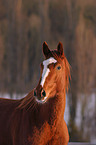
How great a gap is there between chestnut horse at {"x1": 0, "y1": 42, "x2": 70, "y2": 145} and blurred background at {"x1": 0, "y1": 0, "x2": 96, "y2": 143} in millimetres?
3212

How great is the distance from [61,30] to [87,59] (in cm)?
118

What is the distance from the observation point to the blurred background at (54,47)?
5.16 meters

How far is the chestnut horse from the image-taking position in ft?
5.03

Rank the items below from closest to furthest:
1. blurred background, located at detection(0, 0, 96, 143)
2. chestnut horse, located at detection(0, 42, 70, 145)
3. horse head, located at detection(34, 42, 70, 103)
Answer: horse head, located at detection(34, 42, 70, 103), chestnut horse, located at detection(0, 42, 70, 145), blurred background, located at detection(0, 0, 96, 143)

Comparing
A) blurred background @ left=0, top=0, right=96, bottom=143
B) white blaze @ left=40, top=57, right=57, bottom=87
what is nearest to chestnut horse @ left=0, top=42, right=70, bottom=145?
white blaze @ left=40, top=57, right=57, bottom=87

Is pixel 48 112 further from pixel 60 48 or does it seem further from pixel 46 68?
pixel 60 48

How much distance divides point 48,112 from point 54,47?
11.6 feet

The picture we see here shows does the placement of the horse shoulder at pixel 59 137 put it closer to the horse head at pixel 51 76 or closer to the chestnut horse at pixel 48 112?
the chestnut horse at pixel 48 112

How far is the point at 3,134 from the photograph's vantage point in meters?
1.88

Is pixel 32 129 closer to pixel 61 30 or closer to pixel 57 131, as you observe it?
pixel 57 131

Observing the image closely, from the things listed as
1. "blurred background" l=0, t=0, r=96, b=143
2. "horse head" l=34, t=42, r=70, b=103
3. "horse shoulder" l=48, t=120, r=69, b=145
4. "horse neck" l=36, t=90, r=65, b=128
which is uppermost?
"blurred background" l=0, t=0, r=96, b=143

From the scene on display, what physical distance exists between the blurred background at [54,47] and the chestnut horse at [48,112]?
321cm

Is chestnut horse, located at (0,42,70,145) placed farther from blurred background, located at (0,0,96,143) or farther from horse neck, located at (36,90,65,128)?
blurred background, located at (0,0,96,143)

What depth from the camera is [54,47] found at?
5.04 metres
